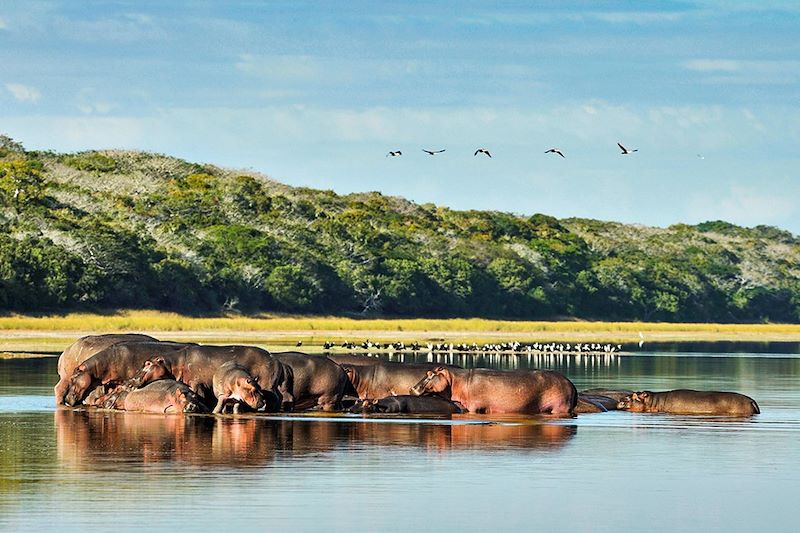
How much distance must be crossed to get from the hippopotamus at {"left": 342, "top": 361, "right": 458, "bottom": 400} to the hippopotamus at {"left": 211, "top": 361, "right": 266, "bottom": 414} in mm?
2434

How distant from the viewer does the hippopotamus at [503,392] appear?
27234 millimetres

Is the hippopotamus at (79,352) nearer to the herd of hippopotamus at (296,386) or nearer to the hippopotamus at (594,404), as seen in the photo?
the herd of hippopotamus at (296,386)

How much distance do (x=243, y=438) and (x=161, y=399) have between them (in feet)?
15.1

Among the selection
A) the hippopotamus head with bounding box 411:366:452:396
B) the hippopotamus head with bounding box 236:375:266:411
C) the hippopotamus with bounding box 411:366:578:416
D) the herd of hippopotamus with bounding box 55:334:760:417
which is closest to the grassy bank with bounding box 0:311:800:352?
the herd of hippopotamus with bounding box 55:334:760:417

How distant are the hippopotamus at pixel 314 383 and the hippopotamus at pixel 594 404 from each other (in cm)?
390

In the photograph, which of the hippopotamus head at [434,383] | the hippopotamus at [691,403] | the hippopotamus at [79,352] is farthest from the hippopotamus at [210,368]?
the hippopotamus at [691,403]

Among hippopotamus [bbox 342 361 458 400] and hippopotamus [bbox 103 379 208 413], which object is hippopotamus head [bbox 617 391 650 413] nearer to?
hippopotamus [bbox 342 361 458 400]

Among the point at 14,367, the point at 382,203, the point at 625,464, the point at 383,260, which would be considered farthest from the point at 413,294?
the point at 625,464

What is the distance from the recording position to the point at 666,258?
146 m

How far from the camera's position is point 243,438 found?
71.1 ft

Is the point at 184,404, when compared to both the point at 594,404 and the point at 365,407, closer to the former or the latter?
the point at 365,407

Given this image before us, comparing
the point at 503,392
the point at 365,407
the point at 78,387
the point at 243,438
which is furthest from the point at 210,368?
the point at 243,438

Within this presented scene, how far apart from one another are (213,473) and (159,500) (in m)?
2.00

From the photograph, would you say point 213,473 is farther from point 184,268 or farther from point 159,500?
point 184,268
